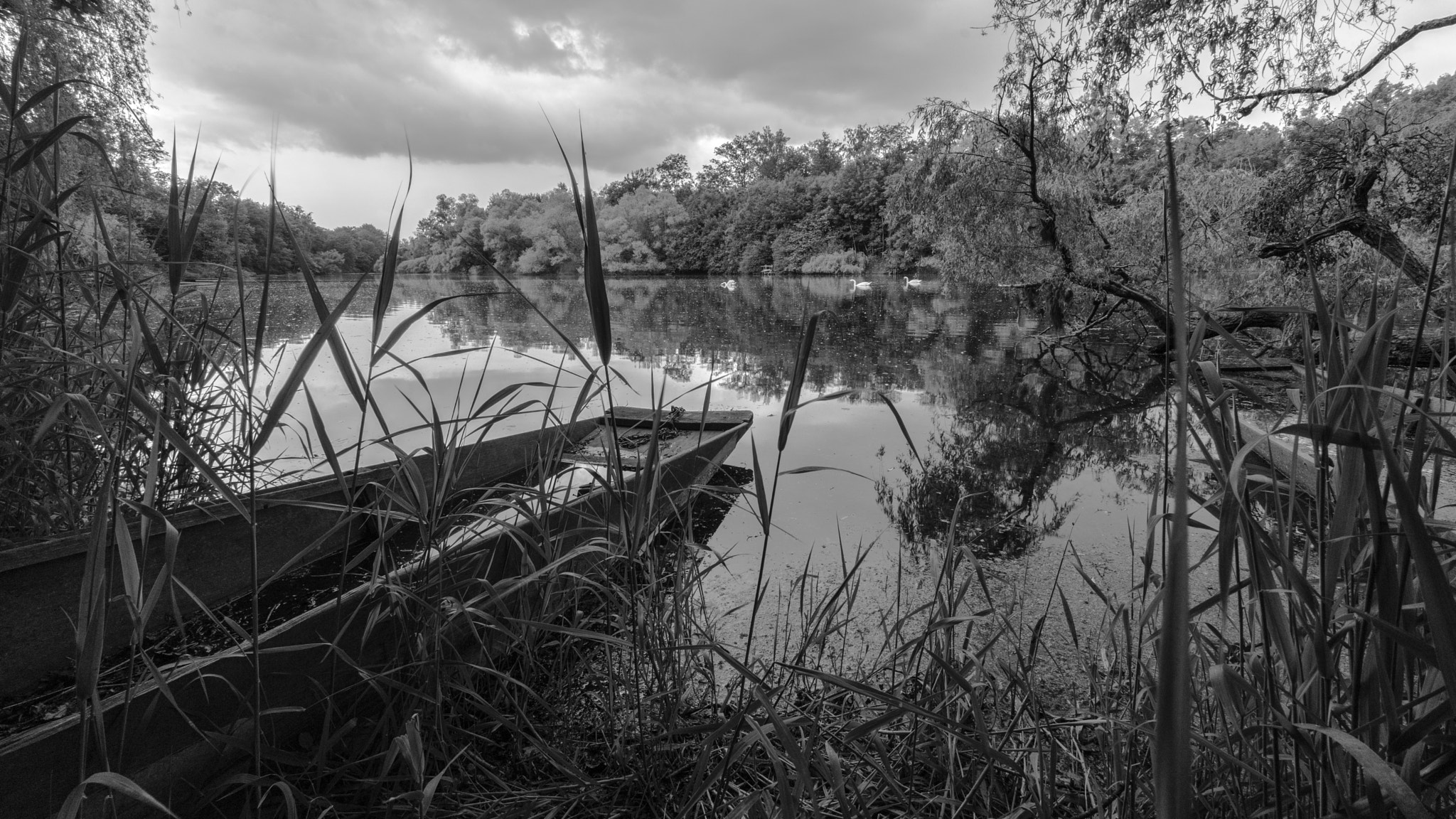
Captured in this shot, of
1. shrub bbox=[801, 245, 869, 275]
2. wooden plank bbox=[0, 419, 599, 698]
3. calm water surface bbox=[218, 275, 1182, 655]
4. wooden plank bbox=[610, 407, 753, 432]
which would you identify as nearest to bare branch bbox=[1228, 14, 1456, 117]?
calm water surface bbox=[218, 275, 1182, 655]

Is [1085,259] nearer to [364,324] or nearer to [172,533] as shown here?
[172,533]

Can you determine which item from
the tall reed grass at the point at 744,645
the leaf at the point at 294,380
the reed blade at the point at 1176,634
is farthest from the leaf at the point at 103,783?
the reed blade at the point at 1176,634

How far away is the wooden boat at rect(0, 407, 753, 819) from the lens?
107cm

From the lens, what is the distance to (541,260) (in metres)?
32.7

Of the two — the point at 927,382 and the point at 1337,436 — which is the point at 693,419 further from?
the point at 1337,436

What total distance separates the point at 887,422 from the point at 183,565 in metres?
4.35

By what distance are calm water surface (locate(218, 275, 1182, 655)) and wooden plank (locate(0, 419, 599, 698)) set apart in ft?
1.53

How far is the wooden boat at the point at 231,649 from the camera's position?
3.51 feet

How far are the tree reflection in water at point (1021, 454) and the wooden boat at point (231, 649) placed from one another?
1.09 meters

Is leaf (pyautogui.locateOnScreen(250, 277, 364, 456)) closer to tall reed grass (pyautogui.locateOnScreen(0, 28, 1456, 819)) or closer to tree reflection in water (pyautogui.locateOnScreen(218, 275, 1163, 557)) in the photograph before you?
tall reed grass (pyautogui.locateOnScreen(0, 28, 1456, 819))

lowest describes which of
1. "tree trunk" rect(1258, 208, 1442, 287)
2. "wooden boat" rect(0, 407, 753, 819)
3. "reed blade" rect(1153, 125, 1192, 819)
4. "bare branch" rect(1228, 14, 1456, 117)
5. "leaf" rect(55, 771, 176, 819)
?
"wooden boat" rect(0, 407, 753, 819)

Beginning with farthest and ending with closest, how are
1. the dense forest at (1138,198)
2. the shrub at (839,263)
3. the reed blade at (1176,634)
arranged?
the shrub at (839,263), the dense forest at (1138,198), the reed blade at (1176,634)

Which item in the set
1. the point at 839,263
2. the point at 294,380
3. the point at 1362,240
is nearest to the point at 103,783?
the point at 294,380

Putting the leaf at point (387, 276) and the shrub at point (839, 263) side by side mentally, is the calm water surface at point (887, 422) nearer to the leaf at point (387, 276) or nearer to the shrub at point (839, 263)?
the leaf at point (387, 276)
